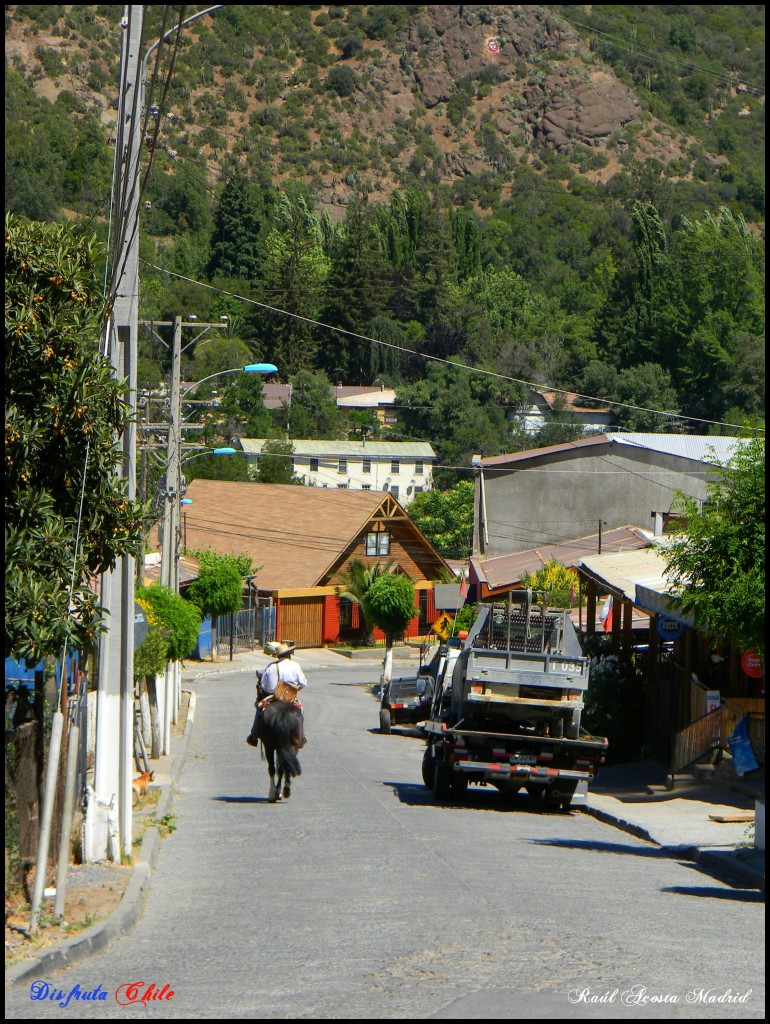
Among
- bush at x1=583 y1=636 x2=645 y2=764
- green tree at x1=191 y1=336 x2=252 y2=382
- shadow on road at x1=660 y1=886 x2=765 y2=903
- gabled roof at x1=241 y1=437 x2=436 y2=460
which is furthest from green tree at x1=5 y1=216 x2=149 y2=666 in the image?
green tree at x1=191 y1=336 x2=252 y2=382

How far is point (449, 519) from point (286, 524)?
17.8 m

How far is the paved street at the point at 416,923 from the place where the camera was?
23.0 ft

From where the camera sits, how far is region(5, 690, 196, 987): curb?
741 centimetres

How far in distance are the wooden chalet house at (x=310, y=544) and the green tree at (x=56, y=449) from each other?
47.1 meters

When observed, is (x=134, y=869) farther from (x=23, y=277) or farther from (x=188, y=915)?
(x=23, y=277)

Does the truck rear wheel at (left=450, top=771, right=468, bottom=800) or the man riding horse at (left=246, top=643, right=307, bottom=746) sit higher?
the man riding horse at (left=246, top=643, right=307, bottom=746)

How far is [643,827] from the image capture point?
15922 mm

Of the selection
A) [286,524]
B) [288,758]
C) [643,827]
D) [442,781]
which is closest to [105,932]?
[288,758]

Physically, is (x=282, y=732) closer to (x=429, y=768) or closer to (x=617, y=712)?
(x=429, y=768)

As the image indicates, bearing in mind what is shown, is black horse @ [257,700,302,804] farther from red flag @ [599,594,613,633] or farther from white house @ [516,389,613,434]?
white house @ [516,389,613,434]

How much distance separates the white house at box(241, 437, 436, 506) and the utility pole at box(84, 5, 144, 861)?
75.9 meters

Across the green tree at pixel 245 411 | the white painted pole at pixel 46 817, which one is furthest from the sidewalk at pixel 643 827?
the green tree at pixel 245 411

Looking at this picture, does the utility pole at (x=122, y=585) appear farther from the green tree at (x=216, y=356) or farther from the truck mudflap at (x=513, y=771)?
the green tree at (x=216, y=356)

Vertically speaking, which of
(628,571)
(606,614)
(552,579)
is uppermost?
(628,571)
